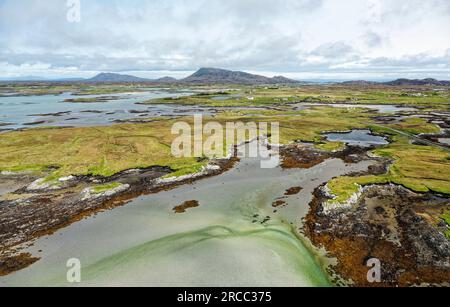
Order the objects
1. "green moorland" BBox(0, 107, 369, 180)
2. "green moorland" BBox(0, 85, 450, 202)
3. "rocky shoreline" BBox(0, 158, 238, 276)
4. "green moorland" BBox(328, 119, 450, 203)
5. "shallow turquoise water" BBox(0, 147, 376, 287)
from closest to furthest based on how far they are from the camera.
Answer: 1. "shallow turquoise water" BBox(0, 147, 376, 287)
2. "rocky shoreline" BBox(0, 158, 238, 276)
3. "green moorland" BBox(328, 119, 450, 203)
4. "green moorland" BBox(0, 85, 450, 202)
5. "green moorland" BBox(0, 107, 369, 180)

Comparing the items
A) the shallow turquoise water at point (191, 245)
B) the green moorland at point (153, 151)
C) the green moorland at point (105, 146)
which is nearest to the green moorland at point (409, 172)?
the green moorland at point (153, 151)

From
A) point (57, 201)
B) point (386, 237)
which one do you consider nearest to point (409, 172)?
point (386, 237)

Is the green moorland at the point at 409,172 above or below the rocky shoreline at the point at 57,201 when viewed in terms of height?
above

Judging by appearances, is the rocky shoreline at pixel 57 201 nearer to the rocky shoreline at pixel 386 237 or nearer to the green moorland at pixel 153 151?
the green moorland at pixel 153 151

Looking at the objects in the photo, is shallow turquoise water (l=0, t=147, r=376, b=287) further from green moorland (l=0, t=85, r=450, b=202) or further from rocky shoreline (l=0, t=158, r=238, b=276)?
green moorland (l=0, t=85, r=450, b=202)

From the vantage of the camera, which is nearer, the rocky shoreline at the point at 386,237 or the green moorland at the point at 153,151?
the rocky shoreline at the point at 386,237

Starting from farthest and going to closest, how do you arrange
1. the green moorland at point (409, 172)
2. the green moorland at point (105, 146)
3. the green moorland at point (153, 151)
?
the green moorland at point (105, 146) < the green moorland at point (153, 151) < the green moorland at point (409, 172)

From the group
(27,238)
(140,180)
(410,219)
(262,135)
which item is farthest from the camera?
(262,135)

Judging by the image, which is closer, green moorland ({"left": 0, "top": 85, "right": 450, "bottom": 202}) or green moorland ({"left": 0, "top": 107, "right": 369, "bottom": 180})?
green moorland ({"left": 0, "top": 85, "right": 450, "bottom": 202})

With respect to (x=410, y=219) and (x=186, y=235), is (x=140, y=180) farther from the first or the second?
(x=410, y=219)

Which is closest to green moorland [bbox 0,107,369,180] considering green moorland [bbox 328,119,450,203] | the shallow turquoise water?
the shallow turquoise water
